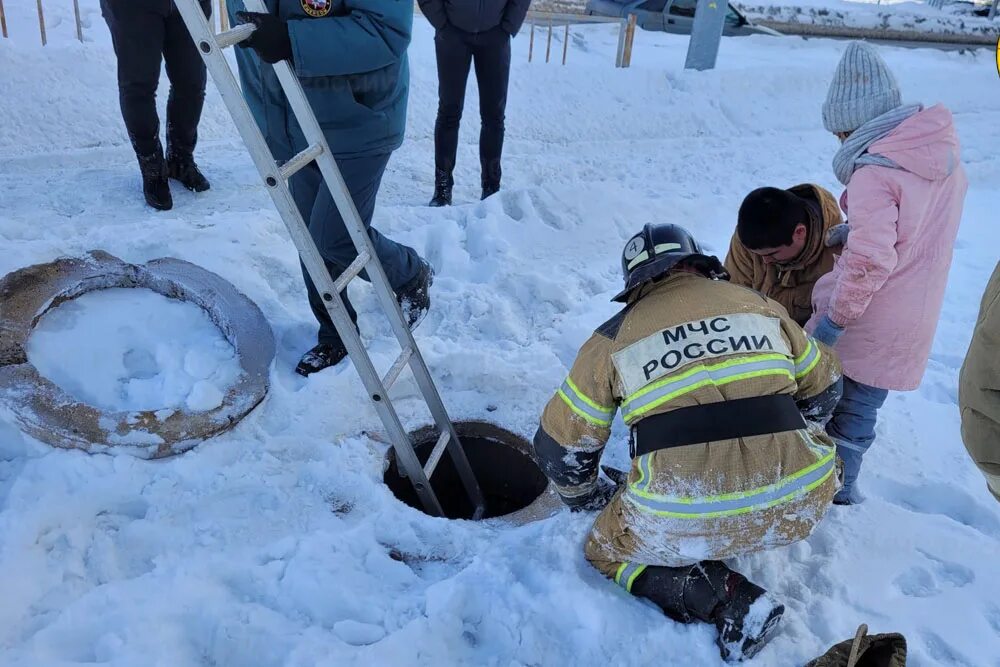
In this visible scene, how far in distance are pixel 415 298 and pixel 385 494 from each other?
4.04ft

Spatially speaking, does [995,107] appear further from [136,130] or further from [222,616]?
[222,616]

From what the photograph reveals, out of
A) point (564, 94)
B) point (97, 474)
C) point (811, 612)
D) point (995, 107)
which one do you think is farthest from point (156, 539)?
point (995, 107)

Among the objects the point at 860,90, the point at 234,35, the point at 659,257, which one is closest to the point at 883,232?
the point at 860,90

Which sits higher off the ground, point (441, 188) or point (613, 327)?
point (613, 327)

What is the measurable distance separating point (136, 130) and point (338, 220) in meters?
2.07

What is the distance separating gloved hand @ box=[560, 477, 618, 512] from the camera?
2.51 metres

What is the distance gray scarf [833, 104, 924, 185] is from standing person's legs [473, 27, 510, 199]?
8.94 feet

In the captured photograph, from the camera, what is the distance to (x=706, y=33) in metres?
9.02

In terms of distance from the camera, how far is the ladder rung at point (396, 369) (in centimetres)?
269

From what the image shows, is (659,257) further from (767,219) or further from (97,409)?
(97,409)

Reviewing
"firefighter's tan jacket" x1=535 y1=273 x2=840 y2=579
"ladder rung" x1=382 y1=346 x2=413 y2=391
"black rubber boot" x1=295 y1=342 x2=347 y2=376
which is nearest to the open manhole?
"ladder rung" x1=382 y1=346 x2=413 y2=391

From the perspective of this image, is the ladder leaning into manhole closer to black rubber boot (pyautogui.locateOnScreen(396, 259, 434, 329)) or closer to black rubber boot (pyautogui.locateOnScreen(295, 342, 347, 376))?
black rubber boot (pyautogui.locateOnScreen(295, 342, 347, 376))

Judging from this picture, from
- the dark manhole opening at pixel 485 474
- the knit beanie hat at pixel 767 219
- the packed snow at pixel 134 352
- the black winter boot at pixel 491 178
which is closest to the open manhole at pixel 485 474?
the dark manhole opening at pixel 485 474

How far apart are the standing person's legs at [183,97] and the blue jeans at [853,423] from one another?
3.60 metres
